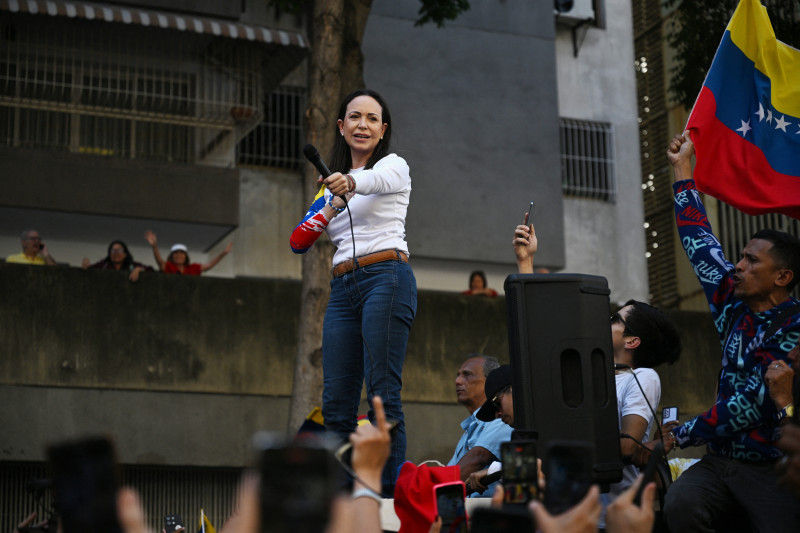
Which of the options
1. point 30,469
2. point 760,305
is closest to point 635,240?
point 30,469

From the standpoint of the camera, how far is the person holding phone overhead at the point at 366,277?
4.68 m

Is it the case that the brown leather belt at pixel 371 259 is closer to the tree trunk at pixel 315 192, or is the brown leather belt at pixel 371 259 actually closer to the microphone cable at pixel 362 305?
the microphone cable at pixel 362 305

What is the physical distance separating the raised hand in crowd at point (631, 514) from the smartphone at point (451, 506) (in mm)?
838

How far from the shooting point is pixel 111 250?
11.7 meters

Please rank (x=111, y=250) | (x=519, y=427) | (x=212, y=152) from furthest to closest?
(x=212, y=152) → (x=111, y=250) → (x=519, y=427)

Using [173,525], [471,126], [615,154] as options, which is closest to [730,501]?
[173,525]

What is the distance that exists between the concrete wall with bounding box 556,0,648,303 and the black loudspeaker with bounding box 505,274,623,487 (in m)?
12.3

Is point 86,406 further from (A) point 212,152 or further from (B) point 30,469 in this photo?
(A) point 212,152

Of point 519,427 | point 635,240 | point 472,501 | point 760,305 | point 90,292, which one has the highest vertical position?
point 635,240

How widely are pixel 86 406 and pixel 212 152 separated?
4.23 m

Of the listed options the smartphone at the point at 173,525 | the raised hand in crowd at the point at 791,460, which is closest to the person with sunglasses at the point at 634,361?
the raised hand in crowd at the point at 791,460

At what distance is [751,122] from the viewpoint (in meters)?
6.54

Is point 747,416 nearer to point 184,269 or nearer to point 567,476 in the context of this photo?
point 567,476

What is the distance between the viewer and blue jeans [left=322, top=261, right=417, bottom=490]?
15.3ft
